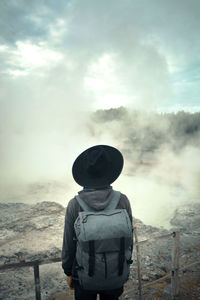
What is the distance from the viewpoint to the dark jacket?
1473mm

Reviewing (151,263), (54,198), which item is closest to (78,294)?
(151,263)

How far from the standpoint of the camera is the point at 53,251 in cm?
420

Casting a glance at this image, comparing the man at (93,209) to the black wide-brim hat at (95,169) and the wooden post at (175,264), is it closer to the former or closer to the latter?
the black wide-brim hat at (95,169)

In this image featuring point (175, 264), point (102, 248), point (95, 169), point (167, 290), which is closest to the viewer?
point (102, 248)

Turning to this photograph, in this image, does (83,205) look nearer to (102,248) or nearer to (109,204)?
(109,204)

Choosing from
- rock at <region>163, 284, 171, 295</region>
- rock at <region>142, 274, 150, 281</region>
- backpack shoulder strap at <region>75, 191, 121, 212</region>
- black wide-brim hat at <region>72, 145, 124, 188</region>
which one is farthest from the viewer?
rock at <region>142, 274, 150, 281</region>

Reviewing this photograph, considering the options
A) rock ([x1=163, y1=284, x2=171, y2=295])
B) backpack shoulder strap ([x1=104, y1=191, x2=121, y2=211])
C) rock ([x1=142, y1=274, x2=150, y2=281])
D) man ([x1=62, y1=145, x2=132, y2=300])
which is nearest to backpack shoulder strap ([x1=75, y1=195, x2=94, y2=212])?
man ([x1=62, y1=145, x2=132, y2=300])

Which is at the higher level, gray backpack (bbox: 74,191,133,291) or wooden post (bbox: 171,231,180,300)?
gray backpack (bbox: 74,191,133,291)

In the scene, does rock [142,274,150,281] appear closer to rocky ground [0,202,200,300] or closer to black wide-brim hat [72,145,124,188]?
rocky ground [0,202,200,300]

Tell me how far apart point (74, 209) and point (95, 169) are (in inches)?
12.3

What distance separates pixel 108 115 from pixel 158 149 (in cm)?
518

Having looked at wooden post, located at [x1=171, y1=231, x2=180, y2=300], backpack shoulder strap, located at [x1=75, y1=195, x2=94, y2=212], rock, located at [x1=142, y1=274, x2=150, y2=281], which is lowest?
rock, located at [x1=142, y1=274, x2=150, y2=281]

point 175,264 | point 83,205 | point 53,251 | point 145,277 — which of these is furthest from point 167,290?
point 83,205

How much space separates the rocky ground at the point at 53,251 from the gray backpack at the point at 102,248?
56.2 inches
